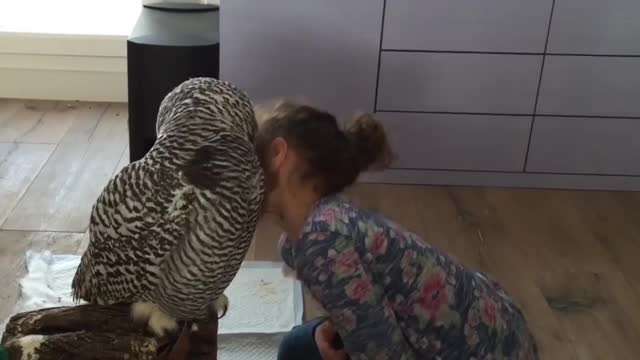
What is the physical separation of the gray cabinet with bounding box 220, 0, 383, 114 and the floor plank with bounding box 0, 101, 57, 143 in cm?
78

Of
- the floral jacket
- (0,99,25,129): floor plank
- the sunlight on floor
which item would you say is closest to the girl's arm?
the floral jacket

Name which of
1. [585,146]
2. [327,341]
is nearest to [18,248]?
[327,341]

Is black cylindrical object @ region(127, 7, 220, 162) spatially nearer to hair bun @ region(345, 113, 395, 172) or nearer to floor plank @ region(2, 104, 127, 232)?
floor plank @ region(2, 104, 127, 232)

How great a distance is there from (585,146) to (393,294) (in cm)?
144

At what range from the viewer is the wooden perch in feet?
3.36

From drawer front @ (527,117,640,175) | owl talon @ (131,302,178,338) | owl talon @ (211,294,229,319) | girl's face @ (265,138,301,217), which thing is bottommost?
drawer front @ (527,117,640,175)

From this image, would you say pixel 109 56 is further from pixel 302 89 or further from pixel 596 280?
pixel 596 280

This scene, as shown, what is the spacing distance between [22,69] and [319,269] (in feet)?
6.91

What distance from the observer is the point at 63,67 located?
2.87m

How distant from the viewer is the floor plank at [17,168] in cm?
221

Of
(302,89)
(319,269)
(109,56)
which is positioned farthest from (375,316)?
(109,56)

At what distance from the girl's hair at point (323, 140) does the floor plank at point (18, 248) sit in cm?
91

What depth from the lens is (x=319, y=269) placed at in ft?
3.59

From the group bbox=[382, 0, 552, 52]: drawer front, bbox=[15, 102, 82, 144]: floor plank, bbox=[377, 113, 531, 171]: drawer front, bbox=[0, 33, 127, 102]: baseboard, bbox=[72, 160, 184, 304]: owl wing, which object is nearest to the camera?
bbox=[72, 160, 184, 304]: owl wing
